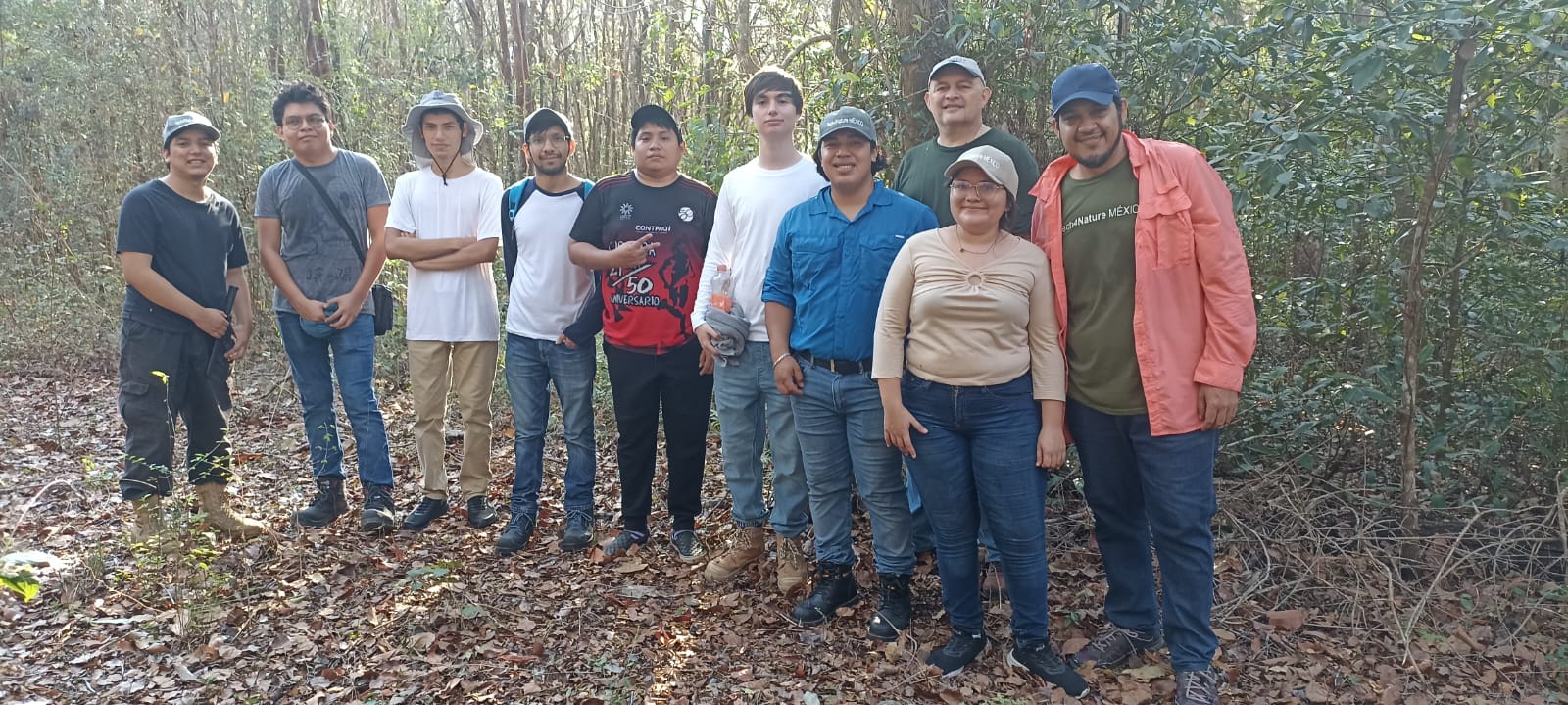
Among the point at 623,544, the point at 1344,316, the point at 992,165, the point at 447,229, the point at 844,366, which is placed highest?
the point at 992,165

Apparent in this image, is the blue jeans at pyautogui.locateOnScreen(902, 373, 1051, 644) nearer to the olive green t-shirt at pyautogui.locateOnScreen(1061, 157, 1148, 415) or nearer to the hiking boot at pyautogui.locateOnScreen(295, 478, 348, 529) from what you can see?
the olive green t-shirt at pyautogui.locateOnScreen(1061, 157, 1148, 415)

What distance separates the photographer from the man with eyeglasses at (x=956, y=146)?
11.8ft

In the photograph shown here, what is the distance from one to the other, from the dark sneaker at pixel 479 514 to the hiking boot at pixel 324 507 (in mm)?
709

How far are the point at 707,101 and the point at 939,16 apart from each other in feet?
9.89

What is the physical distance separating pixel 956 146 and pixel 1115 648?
198 cm

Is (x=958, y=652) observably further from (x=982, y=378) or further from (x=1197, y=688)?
(x=982, y=378)

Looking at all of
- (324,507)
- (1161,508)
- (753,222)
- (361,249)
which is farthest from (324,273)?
(1161,508)

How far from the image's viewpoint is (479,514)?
4969 mm

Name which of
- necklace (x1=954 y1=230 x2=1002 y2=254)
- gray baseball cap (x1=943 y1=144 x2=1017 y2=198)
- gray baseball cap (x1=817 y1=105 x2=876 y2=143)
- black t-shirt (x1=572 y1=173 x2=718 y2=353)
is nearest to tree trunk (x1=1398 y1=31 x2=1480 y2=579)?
gray baseball cap (x1=943 y1=144 x2=1017 y2=198)

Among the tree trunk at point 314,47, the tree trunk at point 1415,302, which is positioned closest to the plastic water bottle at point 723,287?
the tree trunk at point 1415,302

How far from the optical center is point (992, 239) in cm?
317

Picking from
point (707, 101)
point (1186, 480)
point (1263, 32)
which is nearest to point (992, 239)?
point (1186, 480)

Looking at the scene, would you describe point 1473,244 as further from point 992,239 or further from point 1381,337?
A: point 992,239

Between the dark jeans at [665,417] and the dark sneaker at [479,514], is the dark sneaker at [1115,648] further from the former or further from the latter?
the dark sneaker at [479,514]
